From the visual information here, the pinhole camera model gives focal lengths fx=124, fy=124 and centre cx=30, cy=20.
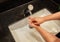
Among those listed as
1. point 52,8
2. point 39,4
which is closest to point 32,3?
point 39,4

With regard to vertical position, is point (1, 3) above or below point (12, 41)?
above

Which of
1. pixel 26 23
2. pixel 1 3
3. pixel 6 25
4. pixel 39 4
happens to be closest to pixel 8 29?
pixel 6 25

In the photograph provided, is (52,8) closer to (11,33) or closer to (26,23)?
(26,23)

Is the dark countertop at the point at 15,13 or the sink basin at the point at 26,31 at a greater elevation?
the dark countertop at the point at 15,13

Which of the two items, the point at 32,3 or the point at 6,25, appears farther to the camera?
the point at 32,3

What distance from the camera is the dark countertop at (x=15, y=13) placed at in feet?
3.46

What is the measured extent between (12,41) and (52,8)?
525 millimetres

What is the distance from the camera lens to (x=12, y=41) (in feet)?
3.24

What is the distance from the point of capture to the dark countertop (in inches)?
41.5

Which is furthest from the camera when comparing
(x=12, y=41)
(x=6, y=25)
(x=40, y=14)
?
(x=40, y=14)

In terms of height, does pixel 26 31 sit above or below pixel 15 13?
below

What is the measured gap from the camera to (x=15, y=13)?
1170 mm

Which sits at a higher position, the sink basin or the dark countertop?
the dark countertop

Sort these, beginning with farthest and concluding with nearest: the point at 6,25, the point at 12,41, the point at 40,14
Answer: the point at 40,14 → the point at 6,25 → the point at 12,41
